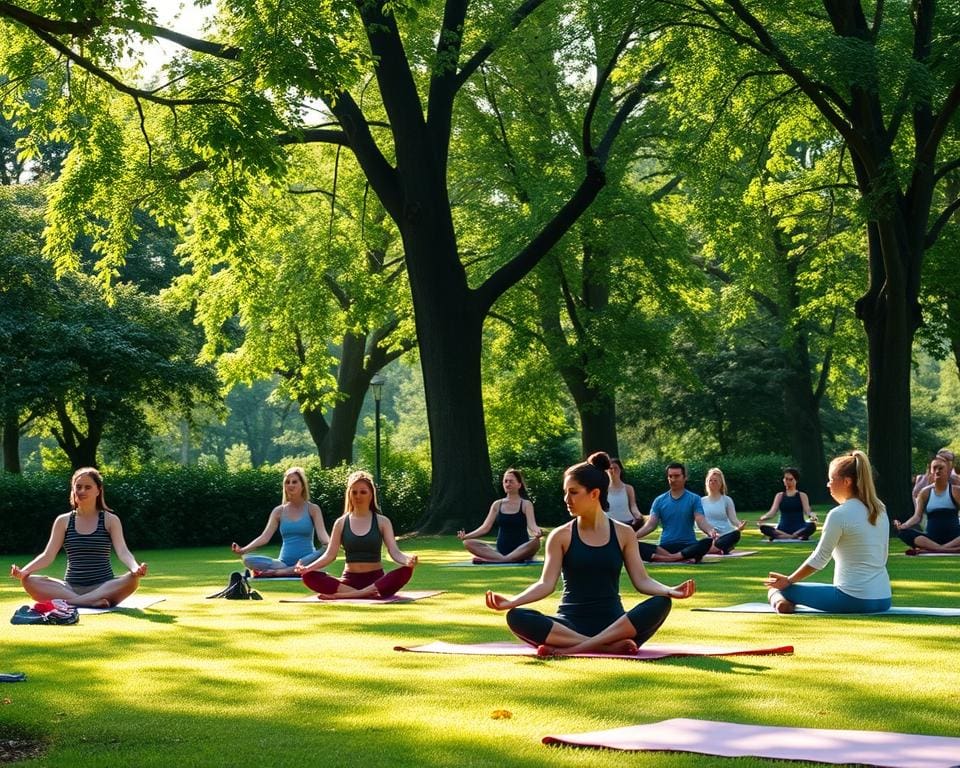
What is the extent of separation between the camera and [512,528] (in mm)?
21406

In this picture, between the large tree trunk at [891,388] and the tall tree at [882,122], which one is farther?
the large tree trunk at [891,388]

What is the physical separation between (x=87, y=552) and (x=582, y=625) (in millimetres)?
6800

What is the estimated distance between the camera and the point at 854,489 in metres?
11.8

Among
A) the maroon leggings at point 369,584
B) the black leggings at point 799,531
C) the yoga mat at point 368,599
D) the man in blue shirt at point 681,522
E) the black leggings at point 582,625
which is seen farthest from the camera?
the black leggings at point 799,531

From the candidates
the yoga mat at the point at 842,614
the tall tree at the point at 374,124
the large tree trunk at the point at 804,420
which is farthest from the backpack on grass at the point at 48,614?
the large tree trunk at the point at 804,420

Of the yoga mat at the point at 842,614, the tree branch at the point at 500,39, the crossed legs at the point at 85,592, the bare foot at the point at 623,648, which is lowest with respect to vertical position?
the yoga mat at the point at 842,614

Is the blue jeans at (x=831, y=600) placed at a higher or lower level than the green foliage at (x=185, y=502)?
lower

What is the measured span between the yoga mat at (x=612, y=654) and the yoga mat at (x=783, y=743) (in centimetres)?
264

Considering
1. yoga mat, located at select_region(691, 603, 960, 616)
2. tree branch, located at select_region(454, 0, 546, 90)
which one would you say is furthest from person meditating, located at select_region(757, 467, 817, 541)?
yoga mat, located at select_region(691, 603, 960, 616)

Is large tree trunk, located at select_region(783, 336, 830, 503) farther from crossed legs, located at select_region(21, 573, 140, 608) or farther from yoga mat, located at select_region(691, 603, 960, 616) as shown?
crossed legs, located at select_region(21, 573, 140, 608)

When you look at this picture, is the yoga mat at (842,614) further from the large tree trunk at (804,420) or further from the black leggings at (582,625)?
the large tree trunk at (804,420)

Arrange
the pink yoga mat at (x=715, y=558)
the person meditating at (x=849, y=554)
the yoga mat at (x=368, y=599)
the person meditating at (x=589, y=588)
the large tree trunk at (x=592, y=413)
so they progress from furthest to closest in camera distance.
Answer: the large tree trunk at (x=592, y=413) < the pink yoga mat at (x=715, y=558) < the yoga mat at (x=368, y=599) < the person meditating at (x=849, y=554) < the person meditating at (x=589, y=588)

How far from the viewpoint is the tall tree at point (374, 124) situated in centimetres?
1547

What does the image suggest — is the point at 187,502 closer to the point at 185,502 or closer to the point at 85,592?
the point at 185,502
